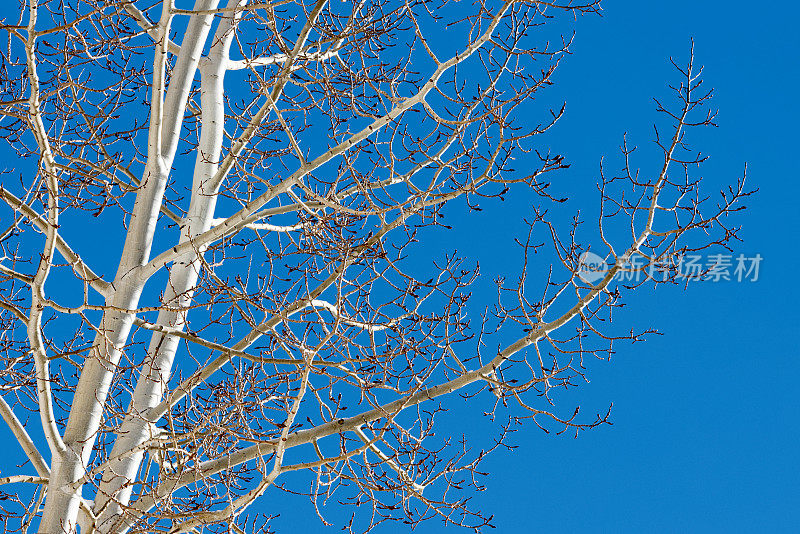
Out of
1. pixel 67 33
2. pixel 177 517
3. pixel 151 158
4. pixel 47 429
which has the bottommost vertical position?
pixel 177 517

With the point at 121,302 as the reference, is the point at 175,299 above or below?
above

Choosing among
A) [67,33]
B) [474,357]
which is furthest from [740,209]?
[67,33]

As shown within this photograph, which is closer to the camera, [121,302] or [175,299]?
[121,302]

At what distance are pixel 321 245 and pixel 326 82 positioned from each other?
115cm

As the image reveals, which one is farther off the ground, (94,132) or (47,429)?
(94,132)

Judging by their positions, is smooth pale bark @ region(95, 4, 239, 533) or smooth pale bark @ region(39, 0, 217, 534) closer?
smooth pale bark @ region(39, 0, 217, 534)

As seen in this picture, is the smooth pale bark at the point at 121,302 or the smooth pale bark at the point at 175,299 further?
the smooth pale bark at the point at 175,299

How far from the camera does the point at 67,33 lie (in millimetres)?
5422

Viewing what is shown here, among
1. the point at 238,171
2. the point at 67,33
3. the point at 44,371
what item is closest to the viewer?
the point at 44,371

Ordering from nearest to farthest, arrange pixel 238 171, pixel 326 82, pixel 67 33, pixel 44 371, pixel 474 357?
pixel 44 371
pixel 474 357
pixel 67 33
pixel 326 82
pixel 238 171

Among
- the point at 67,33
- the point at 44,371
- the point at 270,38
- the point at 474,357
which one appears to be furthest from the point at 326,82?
the point at 44,371

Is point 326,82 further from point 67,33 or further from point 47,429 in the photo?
point 47,429

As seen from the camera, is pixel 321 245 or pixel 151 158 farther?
pixel 321 245

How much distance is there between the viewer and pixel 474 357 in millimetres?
5055
